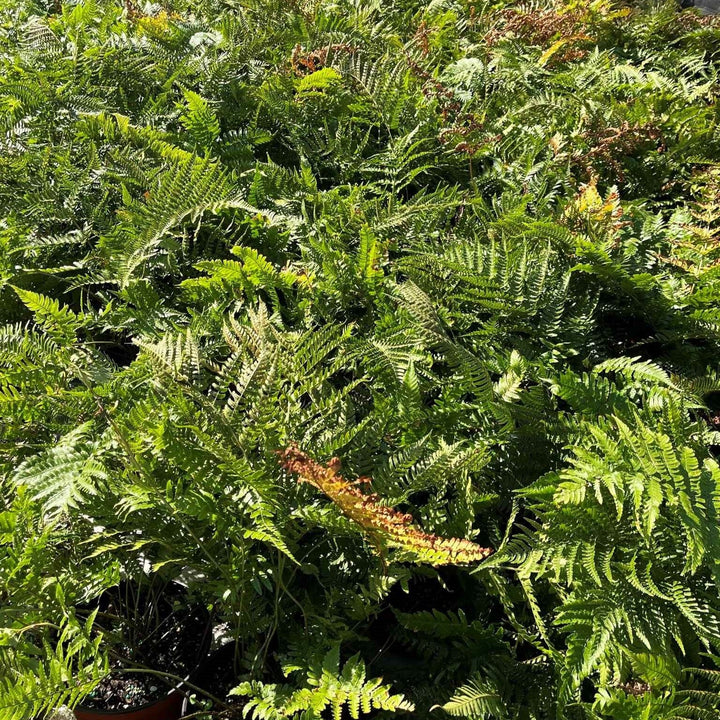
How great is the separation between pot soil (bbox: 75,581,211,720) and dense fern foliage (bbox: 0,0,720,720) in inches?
2.5

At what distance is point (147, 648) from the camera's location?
1.72 metres

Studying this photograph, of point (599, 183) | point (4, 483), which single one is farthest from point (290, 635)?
point (599, 183)

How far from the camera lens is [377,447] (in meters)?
1.69

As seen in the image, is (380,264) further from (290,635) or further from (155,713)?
Result: (155,713)

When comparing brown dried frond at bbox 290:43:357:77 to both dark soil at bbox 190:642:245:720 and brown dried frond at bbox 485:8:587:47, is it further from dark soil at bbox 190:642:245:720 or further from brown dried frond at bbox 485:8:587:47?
dark soil at bbox 190:642:245:720

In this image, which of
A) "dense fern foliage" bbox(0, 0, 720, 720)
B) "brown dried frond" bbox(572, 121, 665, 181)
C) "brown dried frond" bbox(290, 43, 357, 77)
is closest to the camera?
"dense fern foliage" bbox(0, 0, 720, 720)

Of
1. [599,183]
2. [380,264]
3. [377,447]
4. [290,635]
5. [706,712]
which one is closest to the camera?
[706,712]

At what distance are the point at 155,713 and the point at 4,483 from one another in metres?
0.62

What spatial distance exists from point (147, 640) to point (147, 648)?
0.02 metres

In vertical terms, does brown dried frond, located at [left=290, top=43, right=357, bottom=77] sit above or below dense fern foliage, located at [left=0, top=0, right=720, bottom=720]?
above

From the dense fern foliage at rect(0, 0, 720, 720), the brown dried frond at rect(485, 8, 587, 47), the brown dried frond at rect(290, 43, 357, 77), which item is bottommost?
the dense fern foliage at rect(0, 0, 720, 720)

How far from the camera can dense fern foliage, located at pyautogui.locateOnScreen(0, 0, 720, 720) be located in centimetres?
141

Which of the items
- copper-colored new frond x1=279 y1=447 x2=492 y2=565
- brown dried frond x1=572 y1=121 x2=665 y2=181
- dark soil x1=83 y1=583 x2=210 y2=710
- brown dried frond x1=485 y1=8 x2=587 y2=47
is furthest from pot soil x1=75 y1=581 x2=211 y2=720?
brown dried frond x1=485 y1=8 x2=587 y2=47

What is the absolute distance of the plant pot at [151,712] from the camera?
1.53 meters
